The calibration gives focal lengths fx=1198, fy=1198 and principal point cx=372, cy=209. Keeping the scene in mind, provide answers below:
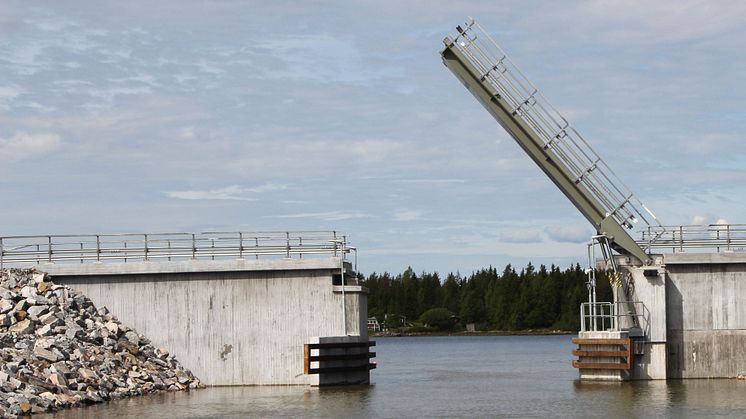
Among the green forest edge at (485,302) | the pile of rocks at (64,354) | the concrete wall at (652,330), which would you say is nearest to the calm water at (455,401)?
the concrete wall at (652,330)

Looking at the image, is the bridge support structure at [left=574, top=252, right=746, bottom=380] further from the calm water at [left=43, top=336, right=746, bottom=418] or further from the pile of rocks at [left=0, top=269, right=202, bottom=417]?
the pile of rocks at [left=0, top=269, right=202, bottom=417]

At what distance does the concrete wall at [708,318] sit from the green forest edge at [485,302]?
10461 cm

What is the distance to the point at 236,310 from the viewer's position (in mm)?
42844

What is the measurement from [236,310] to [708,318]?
1704 cm

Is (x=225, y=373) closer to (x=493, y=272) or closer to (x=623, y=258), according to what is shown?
(x=623, y=258)

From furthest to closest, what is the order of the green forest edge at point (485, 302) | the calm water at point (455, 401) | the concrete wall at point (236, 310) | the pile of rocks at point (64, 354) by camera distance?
the green forest edge at point (485, 302)
the concrete wall at point (236, 310)
the pile of rocks at point (64, 354)
the calm water at point (455, 401)

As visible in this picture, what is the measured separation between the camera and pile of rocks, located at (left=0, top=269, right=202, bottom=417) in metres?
35.5

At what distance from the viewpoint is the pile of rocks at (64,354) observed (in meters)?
35.5

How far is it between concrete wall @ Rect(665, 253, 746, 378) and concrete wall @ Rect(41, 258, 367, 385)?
1138 centimetres

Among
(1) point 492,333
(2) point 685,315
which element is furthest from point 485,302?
(2) point 685,315

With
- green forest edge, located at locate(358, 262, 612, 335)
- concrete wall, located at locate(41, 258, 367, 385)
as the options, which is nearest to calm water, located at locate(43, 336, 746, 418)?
concrete wall, located at locate(41, 258, 367, 385)

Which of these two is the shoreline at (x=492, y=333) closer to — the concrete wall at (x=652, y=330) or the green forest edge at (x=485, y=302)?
the green forest edge at (x=485, y=302)

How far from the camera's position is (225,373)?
1681 inches

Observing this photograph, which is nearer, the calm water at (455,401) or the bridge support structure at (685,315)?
the calm water at (455,401)
